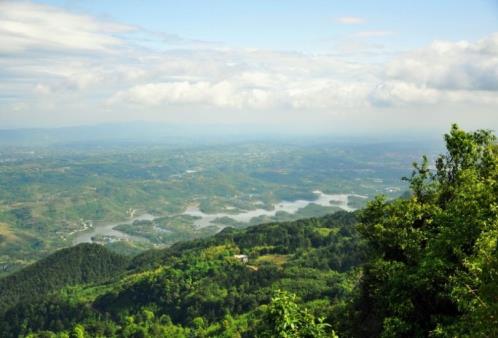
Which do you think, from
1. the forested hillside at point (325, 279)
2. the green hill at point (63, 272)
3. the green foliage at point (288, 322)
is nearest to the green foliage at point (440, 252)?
the forested hillside at point (325, 279)

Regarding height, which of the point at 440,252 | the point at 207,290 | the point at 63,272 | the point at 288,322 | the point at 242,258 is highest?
the point at 440,252

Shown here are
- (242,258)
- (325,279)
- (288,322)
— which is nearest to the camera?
(288,322)

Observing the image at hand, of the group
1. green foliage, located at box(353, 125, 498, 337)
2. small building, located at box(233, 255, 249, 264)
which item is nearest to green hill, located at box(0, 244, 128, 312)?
small building, located at box(233, 255, 249, 264)

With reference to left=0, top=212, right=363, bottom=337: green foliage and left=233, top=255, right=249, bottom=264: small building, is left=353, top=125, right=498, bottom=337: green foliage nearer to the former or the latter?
left=0, top=212, right=363, bottom=337: green foliage

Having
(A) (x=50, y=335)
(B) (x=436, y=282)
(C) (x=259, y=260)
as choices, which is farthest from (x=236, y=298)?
(B) (x=436, y=282)

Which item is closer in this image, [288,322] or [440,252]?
[288,322]

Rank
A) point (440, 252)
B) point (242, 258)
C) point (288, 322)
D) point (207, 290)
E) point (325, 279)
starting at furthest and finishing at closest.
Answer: point (242, 258)
point (207, 290)
point (325, 279)
point (440, 252)
point (288, 322)

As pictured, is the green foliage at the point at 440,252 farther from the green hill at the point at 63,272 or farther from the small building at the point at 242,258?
the green hill at the point at 63,272

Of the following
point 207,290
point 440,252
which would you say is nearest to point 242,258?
point 207,290

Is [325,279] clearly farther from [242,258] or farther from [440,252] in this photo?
[440,252]

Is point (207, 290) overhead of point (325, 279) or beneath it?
beneath
